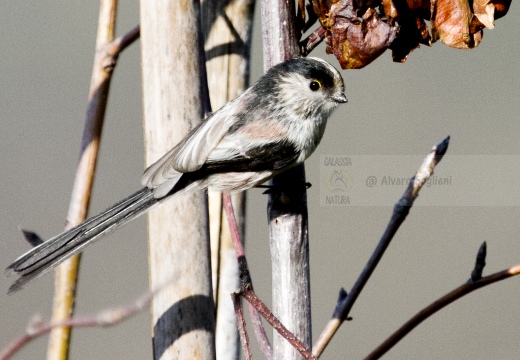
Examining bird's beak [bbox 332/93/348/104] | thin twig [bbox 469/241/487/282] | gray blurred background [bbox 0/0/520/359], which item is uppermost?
gray blurred background [bbox 0/0/520/359]

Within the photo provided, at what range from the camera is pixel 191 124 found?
35.5 inches

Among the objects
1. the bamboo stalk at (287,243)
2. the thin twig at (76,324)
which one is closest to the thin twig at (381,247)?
the bamboo stalk at (287,243)

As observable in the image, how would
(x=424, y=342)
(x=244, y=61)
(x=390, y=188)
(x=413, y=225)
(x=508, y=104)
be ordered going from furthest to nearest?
(x=508, y=104), (x=413, y=225), (x=424, y=342), (x=390, y=188), (x=244, y=61)

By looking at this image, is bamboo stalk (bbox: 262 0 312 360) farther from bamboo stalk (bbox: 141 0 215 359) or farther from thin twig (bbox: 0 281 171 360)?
thin twig (bbox: 0 281 171 360)

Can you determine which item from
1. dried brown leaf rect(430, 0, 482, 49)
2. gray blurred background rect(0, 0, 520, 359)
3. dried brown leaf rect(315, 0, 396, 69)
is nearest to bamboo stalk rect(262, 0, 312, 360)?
dried brown leaf rect(315, 0, 396, 69)

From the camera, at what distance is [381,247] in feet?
3.02

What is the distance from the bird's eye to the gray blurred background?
4.46 feet

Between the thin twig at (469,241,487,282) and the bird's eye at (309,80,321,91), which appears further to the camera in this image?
the bird's eye at (309,80,321,91)

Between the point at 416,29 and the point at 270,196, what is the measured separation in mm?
299

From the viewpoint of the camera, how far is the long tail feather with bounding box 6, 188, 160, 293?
35.7 inches

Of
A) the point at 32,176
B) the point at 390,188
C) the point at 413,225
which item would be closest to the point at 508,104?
the point at 413,225

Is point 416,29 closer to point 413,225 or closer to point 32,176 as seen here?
point 413,225

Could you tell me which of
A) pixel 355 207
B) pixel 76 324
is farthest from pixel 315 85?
pixel 355 207

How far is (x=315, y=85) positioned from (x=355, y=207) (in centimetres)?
211
